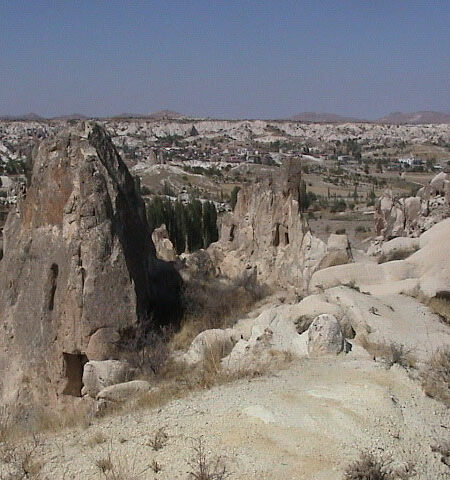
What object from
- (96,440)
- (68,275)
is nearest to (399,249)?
(68,275)

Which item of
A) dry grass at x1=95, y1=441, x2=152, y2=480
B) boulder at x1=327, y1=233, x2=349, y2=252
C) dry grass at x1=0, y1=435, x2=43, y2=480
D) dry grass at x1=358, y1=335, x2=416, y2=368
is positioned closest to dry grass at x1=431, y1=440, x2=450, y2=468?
dry grass at x1=358, y1=335, x2=416, y2=368

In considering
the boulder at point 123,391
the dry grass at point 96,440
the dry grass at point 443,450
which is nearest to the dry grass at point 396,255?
the boulder at point 123,391

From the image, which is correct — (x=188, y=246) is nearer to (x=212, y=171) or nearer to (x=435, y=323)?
(x=435, y=323)

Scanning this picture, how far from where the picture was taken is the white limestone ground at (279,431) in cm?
443

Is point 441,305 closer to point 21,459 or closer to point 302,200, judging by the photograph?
point 21,459

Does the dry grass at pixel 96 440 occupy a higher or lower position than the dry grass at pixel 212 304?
higher

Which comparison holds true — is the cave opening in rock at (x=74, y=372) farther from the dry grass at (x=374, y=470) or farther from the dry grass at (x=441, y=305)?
the dry grass at (x=441, y=305)

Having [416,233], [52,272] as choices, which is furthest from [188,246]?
[52,272]

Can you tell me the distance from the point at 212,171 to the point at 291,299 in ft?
253

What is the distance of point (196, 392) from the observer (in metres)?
5.97

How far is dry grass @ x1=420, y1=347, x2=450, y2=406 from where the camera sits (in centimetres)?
573

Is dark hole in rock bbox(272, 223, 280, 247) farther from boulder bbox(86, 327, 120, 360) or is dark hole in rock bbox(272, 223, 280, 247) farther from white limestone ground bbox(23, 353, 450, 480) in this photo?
white limestone ground bbox(23, 353, 450, 480)

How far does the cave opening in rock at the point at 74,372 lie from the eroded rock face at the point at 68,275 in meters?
0.01

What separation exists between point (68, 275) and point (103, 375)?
1671 millimetres
